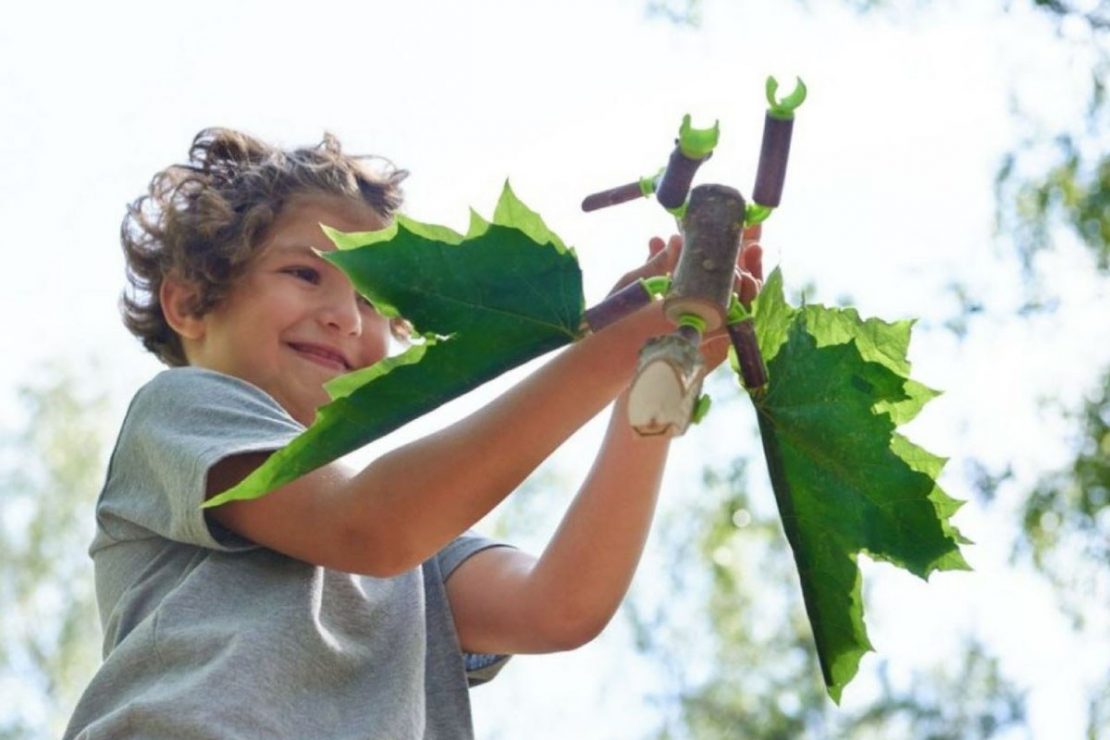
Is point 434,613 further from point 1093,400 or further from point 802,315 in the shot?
point 1093,400

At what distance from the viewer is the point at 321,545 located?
1938 mm

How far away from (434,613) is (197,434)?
15.7 inches

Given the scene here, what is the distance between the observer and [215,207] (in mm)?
2504

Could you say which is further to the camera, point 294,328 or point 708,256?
point 294,328

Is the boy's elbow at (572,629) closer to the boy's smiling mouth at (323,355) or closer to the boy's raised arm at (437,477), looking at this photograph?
the boy's raised arm at (437,477)

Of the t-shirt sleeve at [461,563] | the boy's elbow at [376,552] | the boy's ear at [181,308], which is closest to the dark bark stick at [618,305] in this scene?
the boy's elbow at [376,552]

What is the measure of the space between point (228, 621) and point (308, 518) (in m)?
0.16

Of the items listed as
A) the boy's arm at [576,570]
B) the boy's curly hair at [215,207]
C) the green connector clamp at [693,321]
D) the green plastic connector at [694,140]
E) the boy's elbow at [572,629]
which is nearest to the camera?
the green connector clamp at [693,321]

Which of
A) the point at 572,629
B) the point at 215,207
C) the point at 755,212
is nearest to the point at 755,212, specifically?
the point at 755,212

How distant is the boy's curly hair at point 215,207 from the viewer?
8.04 feet

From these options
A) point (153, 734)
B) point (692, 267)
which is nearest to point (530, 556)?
point (153, 734)

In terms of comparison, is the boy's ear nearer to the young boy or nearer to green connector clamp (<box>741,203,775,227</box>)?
the young boy

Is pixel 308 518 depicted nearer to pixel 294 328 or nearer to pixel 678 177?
pixel 294 328

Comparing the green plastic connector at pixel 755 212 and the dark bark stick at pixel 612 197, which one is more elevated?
the dark bark stick at pixel 612 197
